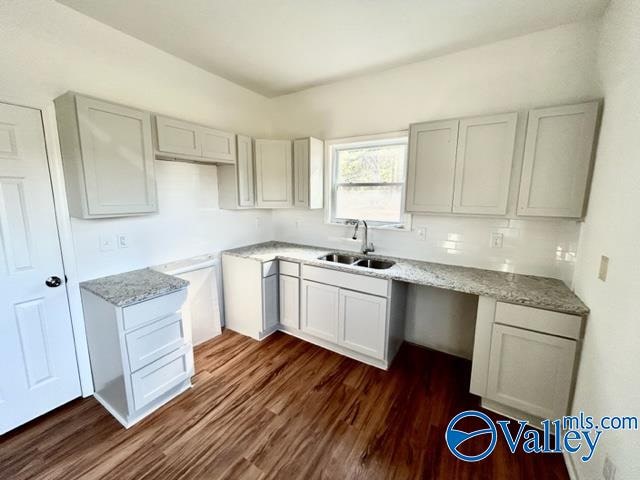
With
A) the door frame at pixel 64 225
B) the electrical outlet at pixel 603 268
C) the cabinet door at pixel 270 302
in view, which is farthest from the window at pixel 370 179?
the door frame at pixel 64 225

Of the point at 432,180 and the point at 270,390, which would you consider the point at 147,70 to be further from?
the point at 270,390

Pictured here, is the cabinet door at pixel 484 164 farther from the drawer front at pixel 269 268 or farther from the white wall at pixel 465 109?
the drawer front at pixel 269 268

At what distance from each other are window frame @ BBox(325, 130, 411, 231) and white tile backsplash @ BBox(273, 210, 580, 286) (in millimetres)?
74

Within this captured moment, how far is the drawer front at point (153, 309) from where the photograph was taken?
68.8 inches

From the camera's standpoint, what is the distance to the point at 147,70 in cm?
227

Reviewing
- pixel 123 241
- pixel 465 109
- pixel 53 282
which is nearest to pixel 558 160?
pixel 465 109

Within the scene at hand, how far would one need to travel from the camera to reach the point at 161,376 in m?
1.95

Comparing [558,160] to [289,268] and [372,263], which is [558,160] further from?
[289,268]

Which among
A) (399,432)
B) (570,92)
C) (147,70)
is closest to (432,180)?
(570,92)

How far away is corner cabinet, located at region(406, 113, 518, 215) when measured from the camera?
79.0 inches

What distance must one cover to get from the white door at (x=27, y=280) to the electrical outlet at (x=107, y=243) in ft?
0.84

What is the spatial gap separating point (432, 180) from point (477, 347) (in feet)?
4.39

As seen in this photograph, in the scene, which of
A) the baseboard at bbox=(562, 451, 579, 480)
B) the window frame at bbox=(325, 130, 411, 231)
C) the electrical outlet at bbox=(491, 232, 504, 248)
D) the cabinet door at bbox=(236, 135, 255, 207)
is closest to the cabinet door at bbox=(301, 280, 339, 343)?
the window frame at bbox=(325, 130, 411, 231)

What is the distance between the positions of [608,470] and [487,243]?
60.6 inches
